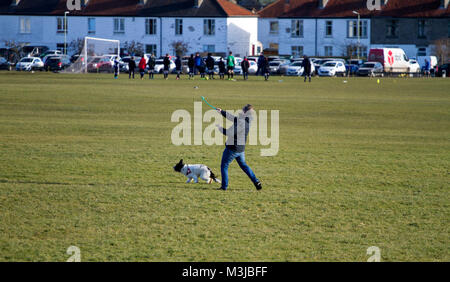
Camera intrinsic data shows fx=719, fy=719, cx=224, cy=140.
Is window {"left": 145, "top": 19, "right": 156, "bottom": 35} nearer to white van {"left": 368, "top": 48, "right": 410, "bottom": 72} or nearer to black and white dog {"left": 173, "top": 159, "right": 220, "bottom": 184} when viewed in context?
white van {"left": 368, "top": 48, "right": 410, "bottom": 72}

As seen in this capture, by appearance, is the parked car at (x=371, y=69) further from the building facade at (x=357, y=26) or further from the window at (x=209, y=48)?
the window at (x=209, y=48)

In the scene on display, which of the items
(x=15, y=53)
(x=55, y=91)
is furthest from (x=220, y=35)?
(x=55, y=91)

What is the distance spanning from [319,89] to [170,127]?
22176 mm

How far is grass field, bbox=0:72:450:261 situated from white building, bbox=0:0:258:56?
62047 mm

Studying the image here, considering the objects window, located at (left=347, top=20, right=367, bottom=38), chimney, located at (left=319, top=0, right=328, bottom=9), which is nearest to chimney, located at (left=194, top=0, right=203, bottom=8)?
chimney, located at (left=319, top=0, right=328, bottom=9)

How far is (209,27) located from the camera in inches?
3504

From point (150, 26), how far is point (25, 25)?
53.3ft

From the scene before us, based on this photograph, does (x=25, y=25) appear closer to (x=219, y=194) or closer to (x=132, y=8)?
(x=132, y=8)

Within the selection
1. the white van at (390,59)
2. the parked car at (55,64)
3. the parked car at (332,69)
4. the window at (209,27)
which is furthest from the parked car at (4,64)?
the white van at (390,59)

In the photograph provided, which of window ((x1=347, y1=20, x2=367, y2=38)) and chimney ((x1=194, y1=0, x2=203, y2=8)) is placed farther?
window ((x1=347, y1=20, x2=367, y2=38))

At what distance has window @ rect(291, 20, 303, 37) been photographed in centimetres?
9338

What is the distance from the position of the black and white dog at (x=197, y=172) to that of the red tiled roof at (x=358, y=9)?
79.3 m
